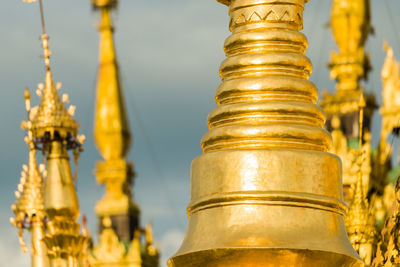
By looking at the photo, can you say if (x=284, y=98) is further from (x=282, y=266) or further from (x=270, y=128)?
(x=282, y=266)

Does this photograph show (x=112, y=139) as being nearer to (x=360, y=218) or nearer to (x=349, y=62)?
(x=349, y=62)

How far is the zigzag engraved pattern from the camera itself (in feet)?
19.3

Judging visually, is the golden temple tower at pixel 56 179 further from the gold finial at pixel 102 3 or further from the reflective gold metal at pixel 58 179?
the gold finial at pixel 102 3

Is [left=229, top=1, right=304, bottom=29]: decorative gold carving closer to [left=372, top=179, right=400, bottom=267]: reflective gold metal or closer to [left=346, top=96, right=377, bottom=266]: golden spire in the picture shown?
[left=372, top=179, right=400, bottom=267]: reflective gold metal

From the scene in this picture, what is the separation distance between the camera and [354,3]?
95.9 ft

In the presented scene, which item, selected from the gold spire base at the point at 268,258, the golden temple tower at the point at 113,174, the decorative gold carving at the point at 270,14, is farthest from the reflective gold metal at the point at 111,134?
the gold spire base at the point at 268,258

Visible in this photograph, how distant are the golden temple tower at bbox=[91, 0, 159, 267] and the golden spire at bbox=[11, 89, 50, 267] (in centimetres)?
1632

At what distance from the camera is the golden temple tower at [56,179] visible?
14062 mm

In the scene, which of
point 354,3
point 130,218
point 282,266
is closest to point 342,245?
point 282,266

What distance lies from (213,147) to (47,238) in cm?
899

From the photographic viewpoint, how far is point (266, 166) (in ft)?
→ 17.8

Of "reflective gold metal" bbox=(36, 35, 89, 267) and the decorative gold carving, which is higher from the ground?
"reflective gold metal" bbox=(36, 35, 89, 267)

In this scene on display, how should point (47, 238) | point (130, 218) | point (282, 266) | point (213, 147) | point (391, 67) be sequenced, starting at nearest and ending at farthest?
point (282, 266)
point (213, 147)
point (47, 238)
point (391, 67)
point (130, 218)

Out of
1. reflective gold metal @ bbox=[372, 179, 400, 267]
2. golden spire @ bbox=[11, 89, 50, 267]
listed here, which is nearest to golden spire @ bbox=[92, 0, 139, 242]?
golden spire @ bbox=[11, 89, 50, 267]
